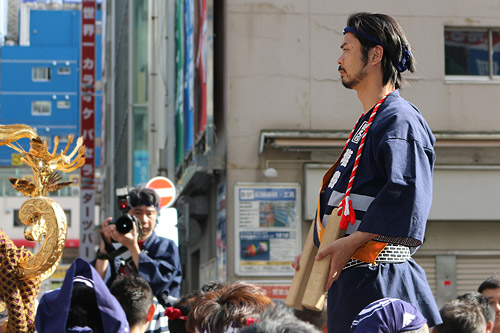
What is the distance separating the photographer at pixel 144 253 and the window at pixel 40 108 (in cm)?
4845

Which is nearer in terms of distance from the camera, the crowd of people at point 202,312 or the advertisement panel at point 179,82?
the crowd of people at point 202,312

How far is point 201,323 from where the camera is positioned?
2.93 m

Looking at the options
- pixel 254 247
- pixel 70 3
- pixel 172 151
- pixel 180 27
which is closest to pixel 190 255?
pixel 172 151

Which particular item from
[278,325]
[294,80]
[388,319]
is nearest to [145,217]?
[388,319]

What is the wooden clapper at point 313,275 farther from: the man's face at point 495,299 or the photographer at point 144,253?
the man's face at point 495,299

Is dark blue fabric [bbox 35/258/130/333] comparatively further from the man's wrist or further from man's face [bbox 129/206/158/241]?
man's face [bbox 129/206/158/241]

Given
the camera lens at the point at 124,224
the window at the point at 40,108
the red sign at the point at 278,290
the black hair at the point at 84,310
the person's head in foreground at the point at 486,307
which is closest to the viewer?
the black hair at the point at 84,310

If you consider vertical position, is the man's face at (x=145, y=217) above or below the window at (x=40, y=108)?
below

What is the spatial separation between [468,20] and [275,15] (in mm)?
2596

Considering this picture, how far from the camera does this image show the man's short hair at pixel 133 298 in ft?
13.0

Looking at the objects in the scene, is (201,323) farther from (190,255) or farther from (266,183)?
(190,255)

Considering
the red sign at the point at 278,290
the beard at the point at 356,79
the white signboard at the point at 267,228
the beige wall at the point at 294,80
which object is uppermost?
the beige wall at the point at 294,80

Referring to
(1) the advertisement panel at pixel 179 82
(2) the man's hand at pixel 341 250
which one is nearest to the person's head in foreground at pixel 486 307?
(2) the man's hand at pixel 341 250

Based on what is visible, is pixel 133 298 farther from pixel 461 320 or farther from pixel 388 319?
pixel 388 319
